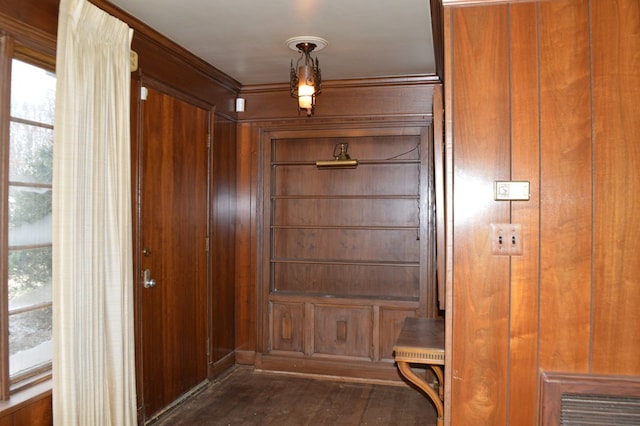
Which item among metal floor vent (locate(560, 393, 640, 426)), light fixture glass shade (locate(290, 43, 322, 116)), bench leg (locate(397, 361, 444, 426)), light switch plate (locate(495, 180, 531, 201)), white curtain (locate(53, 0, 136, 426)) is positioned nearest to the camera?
metal floor vent (locate(560, 393, 640, 426))

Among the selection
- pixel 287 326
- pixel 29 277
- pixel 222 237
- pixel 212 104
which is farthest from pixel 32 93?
pixel 287 326

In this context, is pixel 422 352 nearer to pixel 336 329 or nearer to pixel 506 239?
pixel 506 239

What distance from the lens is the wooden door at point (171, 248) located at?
3.20m

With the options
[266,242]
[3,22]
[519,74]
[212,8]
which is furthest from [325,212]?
[3,22]

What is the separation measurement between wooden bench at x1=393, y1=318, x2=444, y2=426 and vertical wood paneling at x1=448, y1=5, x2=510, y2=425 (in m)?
0.35

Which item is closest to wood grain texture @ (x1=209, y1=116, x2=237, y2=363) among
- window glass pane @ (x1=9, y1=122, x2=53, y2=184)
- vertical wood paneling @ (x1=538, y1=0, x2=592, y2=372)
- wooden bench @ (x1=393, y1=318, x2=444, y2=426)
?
window glass pane @ (x1=9, y1=122, x2=53, y2=184)

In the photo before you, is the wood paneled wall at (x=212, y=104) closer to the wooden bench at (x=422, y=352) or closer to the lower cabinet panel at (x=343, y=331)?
the lower cabinet panel at (x=343, y=331)

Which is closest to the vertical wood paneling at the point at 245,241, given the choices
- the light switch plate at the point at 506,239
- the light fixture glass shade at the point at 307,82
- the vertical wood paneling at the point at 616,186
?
the light fixture glass shade at the point at 307,82

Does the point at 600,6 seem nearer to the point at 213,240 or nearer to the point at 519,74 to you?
Result: the point at 519,74

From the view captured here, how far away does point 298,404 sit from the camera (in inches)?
144

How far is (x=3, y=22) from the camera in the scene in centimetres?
214

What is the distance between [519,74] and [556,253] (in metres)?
0.82

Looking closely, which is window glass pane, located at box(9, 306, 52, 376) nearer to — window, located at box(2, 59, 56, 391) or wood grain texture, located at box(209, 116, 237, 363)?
window, located at box(2, 59, 56, 391)

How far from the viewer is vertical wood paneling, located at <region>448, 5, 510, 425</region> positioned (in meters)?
2.17
